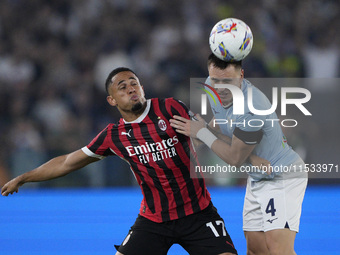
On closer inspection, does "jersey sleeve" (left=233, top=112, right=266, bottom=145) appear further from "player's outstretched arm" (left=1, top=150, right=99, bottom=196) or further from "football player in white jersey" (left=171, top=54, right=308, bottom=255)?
"player's outstretched arm" (left=1, top=150, right=99, bottom=196)

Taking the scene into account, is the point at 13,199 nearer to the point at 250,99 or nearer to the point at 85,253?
the point at 85,253

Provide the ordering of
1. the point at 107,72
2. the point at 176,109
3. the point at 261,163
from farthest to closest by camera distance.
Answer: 1. the point at 107,72
2. the point at 176,109
3. the point at 261,163

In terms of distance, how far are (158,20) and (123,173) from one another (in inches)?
141

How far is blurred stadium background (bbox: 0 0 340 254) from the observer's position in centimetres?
867

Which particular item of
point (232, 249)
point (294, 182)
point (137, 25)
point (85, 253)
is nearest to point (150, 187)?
point (232, 249)

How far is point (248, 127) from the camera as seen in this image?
12.8 feet

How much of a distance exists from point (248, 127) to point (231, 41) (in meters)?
0.62

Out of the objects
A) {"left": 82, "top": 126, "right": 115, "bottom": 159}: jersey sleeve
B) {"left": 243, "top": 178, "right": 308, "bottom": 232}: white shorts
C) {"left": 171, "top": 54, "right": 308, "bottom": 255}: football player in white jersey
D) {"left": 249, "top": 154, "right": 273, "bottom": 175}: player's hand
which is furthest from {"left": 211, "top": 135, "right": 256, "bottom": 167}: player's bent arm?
{"left": 82, "top": 126, "right": 115, "bottom": 159}: jersey sleeve

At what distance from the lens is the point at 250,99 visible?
4020 millimetres

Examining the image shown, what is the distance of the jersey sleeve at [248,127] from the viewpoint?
12.8ft

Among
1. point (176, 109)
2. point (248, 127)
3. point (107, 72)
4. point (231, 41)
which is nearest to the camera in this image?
point (248, 127)

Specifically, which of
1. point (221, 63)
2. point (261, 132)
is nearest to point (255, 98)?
point (261, 132)

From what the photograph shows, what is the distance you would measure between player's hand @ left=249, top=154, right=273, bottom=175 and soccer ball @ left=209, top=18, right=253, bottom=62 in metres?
0.71

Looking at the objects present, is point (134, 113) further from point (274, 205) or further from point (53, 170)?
point (274, 205)
